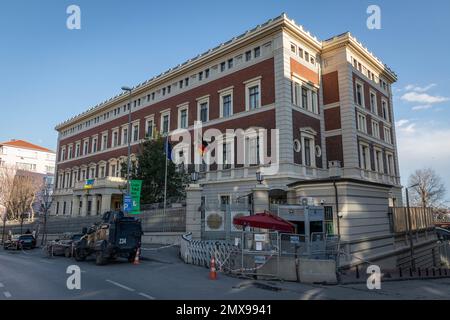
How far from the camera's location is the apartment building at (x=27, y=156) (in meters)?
86.9

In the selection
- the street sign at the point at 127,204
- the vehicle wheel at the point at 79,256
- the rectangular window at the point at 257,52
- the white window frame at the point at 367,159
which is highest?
the rectangular window at the point at 257,52

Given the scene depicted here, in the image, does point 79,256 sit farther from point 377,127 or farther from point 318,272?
point 377,127

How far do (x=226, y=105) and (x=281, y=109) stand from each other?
695 cm

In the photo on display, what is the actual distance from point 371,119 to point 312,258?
86.2 feet

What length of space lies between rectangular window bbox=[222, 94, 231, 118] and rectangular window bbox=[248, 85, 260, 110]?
2562 millimetres

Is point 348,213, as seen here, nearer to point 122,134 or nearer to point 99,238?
point 99,238

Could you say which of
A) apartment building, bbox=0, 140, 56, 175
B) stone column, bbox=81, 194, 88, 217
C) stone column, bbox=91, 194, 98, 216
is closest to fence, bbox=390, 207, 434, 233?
stone column, bbox=91, 194, 98, 216

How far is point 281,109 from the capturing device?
90.2 feet

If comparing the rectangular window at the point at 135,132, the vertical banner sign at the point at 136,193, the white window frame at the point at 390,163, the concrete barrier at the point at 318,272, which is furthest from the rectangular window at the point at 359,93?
the rectangular window at the point at 135,132

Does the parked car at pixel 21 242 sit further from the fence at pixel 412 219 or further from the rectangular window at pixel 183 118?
the fence at pixel 412 219

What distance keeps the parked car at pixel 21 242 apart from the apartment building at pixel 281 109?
944 cm
